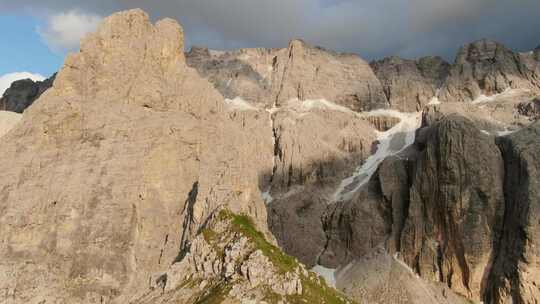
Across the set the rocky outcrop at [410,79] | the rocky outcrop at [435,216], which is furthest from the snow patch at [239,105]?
the rocky outcrop at [435,216]

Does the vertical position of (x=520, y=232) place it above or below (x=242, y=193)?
below

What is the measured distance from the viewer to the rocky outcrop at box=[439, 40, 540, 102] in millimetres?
123750

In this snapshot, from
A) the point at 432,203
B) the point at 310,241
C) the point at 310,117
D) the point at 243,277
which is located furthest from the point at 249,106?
the point at 243,277

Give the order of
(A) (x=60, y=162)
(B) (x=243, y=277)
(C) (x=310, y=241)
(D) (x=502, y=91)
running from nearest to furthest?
1. (B) (x=243, y=277)
2. (A) (x=60, y=162)
3. (C) (x=310, y=241)
4. (D) (x=502, y=91)

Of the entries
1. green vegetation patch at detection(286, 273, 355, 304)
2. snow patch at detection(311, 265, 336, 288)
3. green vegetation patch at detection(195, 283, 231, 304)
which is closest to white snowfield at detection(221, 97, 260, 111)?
A: snow patch at detection(311, 265, 336, 288)

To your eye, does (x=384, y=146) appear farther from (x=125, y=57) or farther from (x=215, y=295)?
(x=215, y=295)

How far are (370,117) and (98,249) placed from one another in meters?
78.6

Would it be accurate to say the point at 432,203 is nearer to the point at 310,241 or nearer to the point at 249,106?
the point at 310,241

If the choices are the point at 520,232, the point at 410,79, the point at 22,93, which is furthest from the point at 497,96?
the point at 22,93

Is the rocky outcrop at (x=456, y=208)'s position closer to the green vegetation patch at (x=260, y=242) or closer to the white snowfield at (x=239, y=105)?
the green vegetation patch at (x=260, y=242)

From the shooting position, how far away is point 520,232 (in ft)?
253

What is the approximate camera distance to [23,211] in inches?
2554

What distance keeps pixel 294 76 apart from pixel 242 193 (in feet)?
234

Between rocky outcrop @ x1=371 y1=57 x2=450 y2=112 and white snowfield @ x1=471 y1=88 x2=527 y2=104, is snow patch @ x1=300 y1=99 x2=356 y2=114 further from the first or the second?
white snowfield @ x1=471 y1=88 x2=527 y2=104
